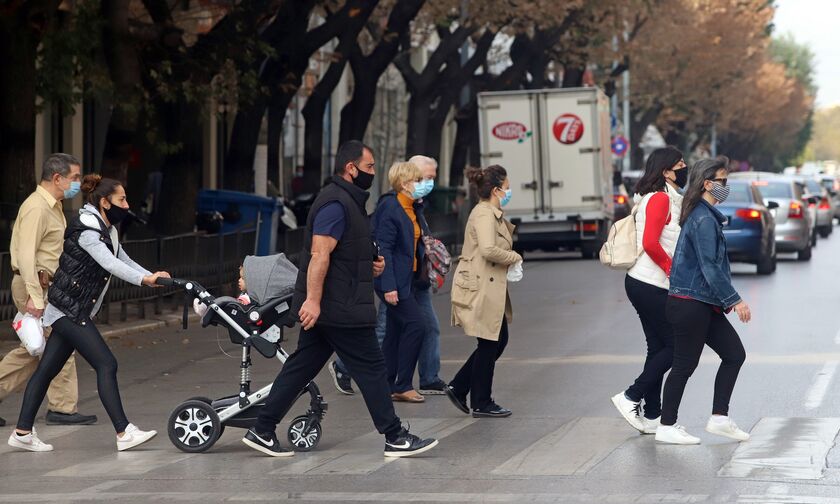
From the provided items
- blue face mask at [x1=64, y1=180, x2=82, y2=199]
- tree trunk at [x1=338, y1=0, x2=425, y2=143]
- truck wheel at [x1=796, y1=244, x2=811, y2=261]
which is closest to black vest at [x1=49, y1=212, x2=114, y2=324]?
blue face mask at [x1=64, y1=180, x2=82, y2=199]

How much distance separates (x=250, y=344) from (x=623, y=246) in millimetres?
2206

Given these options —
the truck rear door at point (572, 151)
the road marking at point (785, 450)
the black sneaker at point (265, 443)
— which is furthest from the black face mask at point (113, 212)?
the truck rear door at point (572, 151)

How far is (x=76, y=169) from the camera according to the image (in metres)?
10.1

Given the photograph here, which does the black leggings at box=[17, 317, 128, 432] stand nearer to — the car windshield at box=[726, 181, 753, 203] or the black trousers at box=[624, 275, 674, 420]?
the black trousers at box=[624, 275, 674, 420]

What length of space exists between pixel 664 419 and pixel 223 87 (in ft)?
42.1

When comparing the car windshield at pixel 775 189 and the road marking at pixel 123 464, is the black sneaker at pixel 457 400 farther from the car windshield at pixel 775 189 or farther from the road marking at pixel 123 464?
the car windshield at pixel 775 189

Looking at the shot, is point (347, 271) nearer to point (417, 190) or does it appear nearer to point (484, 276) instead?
point (484, 276)

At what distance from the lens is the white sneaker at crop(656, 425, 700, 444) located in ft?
30.0

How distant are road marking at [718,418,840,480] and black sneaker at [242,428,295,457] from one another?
2.34 meters

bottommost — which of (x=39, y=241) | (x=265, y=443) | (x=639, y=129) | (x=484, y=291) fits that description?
(x=265, y=443)

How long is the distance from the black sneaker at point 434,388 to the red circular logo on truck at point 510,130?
766 inches

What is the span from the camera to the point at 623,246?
9.67m

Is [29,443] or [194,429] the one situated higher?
[194,429]

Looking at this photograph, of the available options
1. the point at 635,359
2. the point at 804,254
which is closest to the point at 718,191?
the point at 635,359
